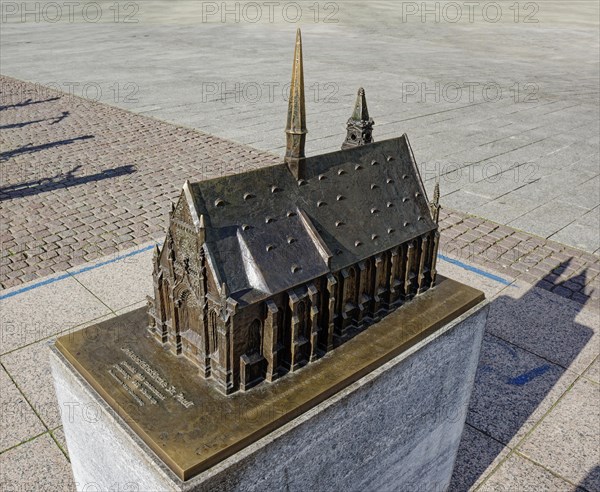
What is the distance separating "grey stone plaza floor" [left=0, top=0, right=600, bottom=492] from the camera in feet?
17.4

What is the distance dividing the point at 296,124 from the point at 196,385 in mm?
1613

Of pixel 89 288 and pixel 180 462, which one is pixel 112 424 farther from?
pixel 89 288

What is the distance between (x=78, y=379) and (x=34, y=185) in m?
9.06

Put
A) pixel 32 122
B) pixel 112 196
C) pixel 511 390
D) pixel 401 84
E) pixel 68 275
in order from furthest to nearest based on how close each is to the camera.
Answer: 1. pixel 401 84
2. pixel 32 122
3. pixel 112 196
4. pixel 68 275
5. pixel 511 390

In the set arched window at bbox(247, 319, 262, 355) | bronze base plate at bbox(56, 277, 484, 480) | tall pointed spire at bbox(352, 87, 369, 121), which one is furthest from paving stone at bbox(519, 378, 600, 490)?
tall pointed spire at bbox(352, 87, 369, 121)

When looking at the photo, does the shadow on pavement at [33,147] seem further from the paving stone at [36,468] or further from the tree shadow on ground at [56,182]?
the paving stone at [36,468]

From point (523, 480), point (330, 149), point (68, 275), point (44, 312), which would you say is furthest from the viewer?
point (330, 149)

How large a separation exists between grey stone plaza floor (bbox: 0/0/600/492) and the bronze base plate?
1171 mm

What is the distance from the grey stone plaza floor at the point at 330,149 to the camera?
5.32 metres

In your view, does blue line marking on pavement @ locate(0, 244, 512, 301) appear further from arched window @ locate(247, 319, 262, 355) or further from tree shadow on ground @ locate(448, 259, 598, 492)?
arched window @ locate(247, 319, 262, 355)

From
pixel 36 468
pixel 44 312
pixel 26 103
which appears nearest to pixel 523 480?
pixel 36 468

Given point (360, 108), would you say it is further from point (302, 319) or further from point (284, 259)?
point (302, 319)

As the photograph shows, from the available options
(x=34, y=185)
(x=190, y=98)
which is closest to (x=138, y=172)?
(x=34, y=185)

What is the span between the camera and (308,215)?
3.31m
